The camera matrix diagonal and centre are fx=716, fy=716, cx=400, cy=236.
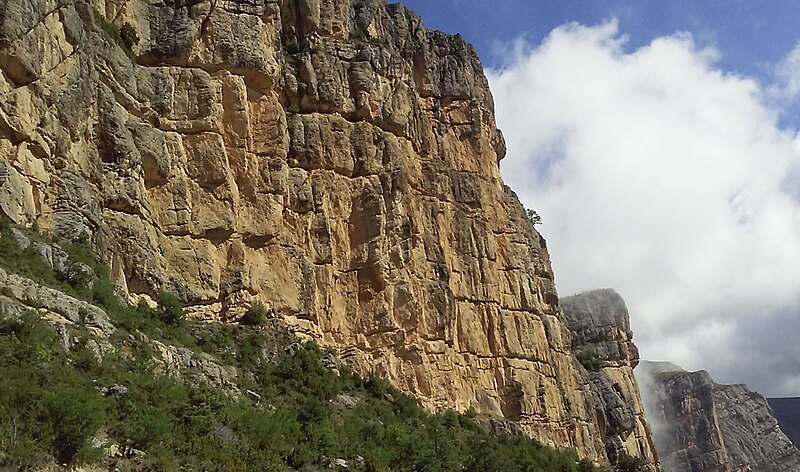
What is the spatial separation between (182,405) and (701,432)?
338 feet

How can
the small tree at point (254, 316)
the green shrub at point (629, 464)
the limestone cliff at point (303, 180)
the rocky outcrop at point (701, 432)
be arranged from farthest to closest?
the rocky outcrop at point (701, 432), the green shrub at point (629, 464), the small tree at point (254, 316), the limestone cliff at point (303, 180)

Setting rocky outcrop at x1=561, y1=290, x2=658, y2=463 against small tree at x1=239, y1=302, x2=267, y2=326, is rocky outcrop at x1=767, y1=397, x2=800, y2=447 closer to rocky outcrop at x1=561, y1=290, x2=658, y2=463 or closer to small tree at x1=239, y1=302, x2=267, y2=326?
rocky outcrop at x1=561, y1=290, x2=658, y2=463

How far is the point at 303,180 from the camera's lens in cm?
3612

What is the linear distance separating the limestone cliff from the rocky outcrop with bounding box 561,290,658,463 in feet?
Answer: 45.4

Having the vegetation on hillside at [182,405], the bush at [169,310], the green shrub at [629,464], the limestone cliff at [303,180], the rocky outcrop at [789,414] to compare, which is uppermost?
the rocky outcrop at [789,414]

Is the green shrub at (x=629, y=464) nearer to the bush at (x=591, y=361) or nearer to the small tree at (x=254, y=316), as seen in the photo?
the bush at (x=591, y=361)

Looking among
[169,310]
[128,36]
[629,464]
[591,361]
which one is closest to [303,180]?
[128,36]

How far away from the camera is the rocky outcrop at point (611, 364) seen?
66062mm

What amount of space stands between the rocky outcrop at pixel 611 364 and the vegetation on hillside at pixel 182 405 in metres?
36.1

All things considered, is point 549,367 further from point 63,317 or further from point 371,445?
→ point 63,317

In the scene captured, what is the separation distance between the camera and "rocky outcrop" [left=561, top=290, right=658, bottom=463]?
66062 mm

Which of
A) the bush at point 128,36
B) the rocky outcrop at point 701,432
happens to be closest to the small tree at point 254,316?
the bush at point 128,36

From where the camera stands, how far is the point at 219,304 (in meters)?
30.1

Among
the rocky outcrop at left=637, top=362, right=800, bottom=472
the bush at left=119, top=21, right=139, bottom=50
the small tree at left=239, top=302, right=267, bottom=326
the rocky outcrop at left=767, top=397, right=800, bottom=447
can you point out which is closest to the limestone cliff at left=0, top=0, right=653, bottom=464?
the bush at left=119, top=21, right=139, bottom=50
